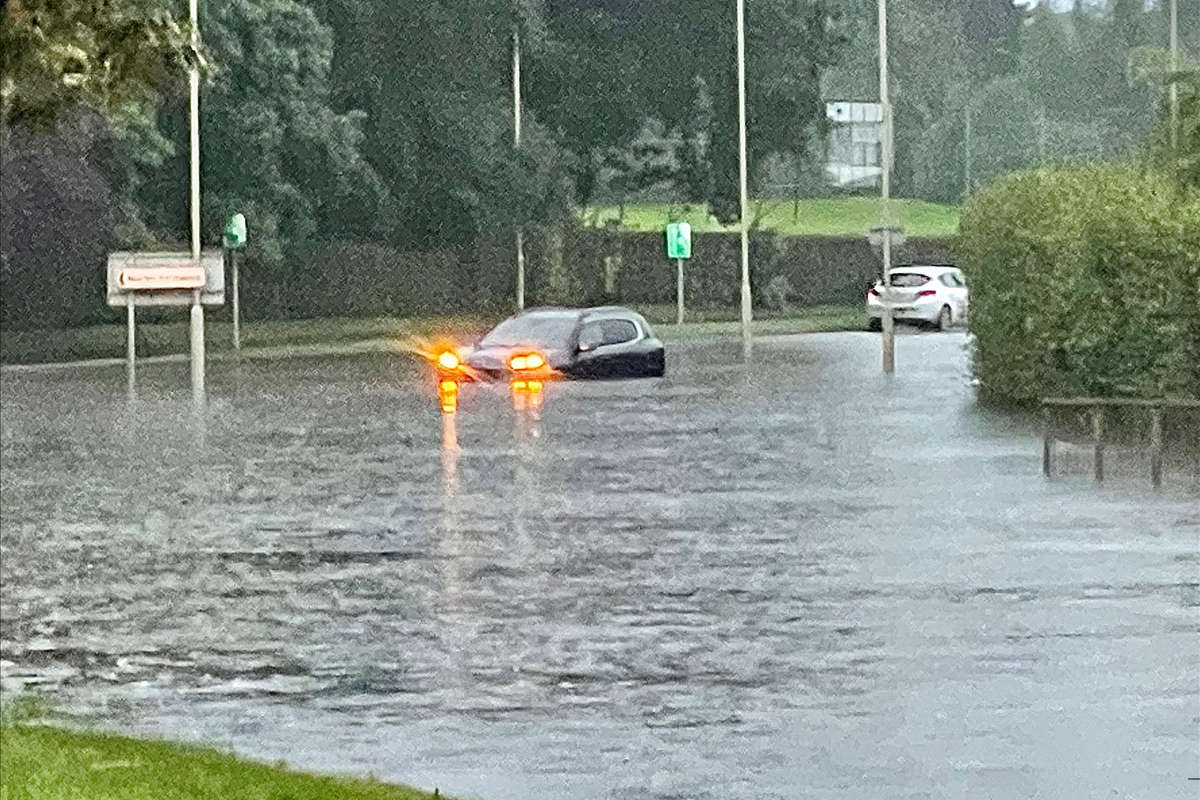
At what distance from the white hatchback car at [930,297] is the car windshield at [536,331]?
26134mm

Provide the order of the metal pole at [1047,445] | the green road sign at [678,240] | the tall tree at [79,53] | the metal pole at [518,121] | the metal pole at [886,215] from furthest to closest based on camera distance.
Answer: the metal pole at [518,121], the green road sign at [678,240], the metal pole at [886,215], the metal pole at [1047,445], the tall tree at [79,53]

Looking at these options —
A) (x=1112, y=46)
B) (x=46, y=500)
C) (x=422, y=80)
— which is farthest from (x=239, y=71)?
(x=1112, y=46)

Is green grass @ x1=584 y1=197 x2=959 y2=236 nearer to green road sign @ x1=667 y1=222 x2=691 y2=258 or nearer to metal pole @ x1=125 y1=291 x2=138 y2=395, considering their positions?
green road sign @ x1=667 y1=222 x2=691 y2=258

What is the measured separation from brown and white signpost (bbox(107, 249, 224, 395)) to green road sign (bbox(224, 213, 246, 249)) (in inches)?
497

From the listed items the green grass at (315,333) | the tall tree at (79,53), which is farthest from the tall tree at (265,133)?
A: the tall tree at (79,53)

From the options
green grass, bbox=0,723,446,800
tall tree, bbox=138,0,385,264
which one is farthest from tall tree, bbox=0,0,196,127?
tall tree, bbox=138,0,385,264

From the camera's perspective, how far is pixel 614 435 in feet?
113

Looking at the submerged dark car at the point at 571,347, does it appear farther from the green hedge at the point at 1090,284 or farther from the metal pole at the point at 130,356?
the green hedge at the point at 1090,284

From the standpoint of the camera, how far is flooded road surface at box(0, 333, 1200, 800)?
496 inches

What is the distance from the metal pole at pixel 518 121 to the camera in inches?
3034

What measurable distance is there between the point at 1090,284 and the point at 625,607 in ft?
55.6

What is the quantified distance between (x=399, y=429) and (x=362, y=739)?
2307 cm

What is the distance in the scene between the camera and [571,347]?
46750mm

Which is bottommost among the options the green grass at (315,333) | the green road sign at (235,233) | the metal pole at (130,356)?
the green grass at (315,333)
